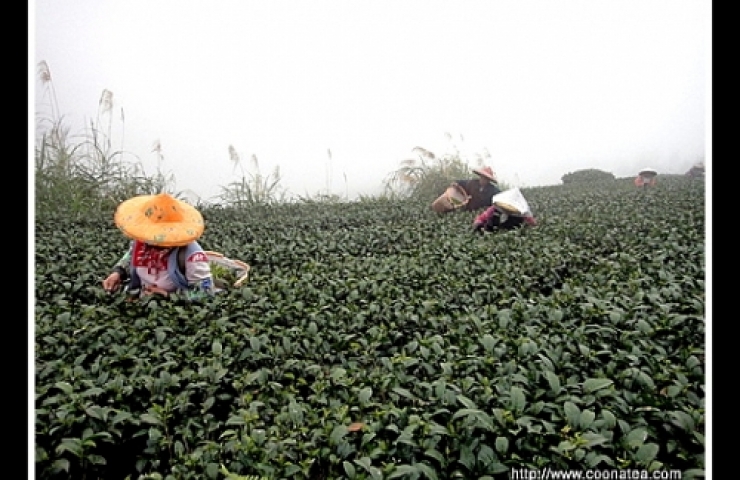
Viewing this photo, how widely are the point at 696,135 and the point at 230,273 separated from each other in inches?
67.2

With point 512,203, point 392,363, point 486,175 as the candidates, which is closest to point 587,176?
point 512,203

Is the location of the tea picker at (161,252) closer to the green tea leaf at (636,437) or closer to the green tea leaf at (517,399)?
the green tea leaf at (517,399)

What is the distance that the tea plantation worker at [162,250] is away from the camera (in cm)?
203

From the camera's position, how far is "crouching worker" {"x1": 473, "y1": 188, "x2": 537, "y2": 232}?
313 cm

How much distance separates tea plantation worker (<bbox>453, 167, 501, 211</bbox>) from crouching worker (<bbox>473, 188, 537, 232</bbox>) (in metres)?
0.33

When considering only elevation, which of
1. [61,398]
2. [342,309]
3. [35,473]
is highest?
[342,309]

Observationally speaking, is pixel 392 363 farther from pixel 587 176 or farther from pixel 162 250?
pixel 587 176

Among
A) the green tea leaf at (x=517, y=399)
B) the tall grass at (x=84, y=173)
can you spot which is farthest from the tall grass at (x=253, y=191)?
the green tea leaf at (x=517, y=399)

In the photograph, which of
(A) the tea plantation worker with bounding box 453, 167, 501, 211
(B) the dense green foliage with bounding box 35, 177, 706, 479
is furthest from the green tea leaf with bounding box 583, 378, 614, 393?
(A) the tea plantation worker with bounding box 453, 167, 501, 211

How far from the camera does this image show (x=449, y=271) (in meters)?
2.31

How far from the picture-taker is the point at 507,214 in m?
3.17

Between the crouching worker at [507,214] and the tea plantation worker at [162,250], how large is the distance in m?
1.61
